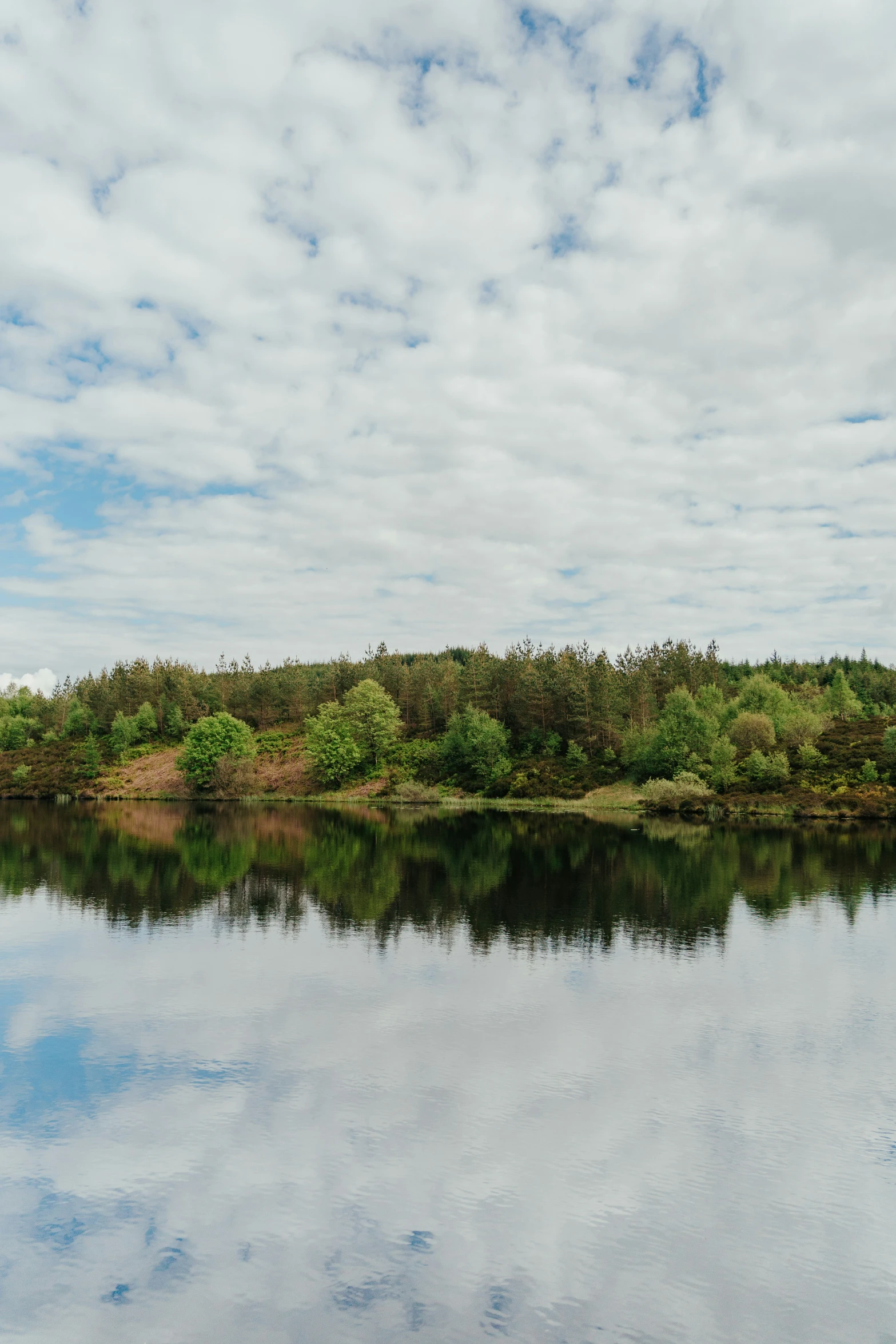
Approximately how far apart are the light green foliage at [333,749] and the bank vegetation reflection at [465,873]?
1729 inches

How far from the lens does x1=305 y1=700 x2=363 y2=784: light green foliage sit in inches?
4749

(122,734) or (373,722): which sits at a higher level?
(373,722)

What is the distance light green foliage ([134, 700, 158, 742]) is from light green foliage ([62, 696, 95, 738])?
1244 centimetres

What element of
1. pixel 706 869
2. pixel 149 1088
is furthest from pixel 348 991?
pixel 706 869

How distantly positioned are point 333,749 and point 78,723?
2611 inches

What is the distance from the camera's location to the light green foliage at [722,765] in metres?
93.6

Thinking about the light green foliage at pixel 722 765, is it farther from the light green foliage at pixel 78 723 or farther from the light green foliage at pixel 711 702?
the light green foliage at pixel 78 723

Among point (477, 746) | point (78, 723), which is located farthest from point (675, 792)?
point (78, 723)

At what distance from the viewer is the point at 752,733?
104m

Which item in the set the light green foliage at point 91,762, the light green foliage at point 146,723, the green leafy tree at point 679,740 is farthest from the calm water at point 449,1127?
the light green foliage at point 146,723

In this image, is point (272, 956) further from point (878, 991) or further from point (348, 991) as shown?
point (878, 991)

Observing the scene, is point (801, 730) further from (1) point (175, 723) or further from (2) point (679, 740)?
(1) point (175, 723)

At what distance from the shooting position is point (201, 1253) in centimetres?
1201

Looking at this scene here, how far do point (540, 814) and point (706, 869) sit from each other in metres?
42.5
